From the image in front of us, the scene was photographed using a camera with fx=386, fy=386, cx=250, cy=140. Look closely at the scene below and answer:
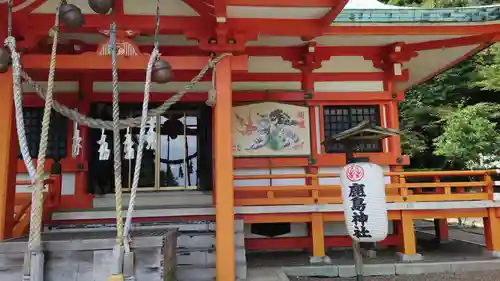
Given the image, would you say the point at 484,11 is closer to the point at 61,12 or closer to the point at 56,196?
the point at 61,12

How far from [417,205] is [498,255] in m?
1.85

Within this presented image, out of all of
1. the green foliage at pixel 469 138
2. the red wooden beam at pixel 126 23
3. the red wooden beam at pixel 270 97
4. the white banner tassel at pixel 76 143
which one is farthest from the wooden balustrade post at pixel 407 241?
the green foliage at pixel 469 138

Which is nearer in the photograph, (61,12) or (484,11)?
(61,12)

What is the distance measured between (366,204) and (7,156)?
490 cm

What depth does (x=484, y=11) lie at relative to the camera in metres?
6.77

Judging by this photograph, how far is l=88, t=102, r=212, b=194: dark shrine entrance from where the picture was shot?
784 cm

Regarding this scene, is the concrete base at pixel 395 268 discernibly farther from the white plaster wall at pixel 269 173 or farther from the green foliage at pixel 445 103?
the green foliage at pixel 445 103

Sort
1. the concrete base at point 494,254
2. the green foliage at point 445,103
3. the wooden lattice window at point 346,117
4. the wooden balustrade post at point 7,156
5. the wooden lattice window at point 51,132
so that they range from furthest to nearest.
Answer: the green foliage at point 445,103
the wooden lattice window at point 346,117
the wooden lattice window at point 51,132
the concrete base at point 494,254
the wooden balustrade post at point 7,156

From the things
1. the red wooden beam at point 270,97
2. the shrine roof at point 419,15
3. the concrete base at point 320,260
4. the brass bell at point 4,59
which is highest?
the shrine roof at point 419,15

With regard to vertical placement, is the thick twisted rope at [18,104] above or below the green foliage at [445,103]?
below

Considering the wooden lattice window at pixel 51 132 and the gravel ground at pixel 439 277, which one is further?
the wooden lattice window at pixel 51 132

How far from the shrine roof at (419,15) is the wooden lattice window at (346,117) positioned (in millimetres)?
2041

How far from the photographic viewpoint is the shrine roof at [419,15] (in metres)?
6.63

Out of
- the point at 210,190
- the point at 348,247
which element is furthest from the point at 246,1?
the point at 348,247
